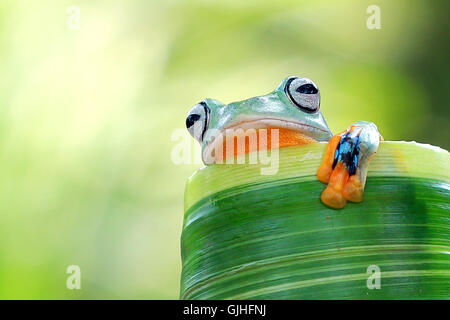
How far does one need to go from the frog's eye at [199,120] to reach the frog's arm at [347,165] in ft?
1.73

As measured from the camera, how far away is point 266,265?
4.91 ft

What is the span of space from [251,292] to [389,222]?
33 cm

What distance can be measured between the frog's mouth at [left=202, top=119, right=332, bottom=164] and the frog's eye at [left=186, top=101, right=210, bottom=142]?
0.71ft

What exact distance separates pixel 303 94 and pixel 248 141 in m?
0.33

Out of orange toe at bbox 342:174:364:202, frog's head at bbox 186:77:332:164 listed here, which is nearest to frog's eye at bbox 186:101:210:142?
frog's head at bbox 186:77:332:164

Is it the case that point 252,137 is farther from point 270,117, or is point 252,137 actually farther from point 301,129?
point 301,129

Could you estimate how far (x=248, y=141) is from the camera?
1.76 m

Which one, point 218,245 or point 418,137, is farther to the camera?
point 418,137

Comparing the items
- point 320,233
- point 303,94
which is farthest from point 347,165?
point 303,94

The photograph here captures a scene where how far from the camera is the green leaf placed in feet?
4.80

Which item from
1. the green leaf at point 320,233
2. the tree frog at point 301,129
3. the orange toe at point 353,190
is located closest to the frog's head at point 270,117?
the tree frog at point 301,129

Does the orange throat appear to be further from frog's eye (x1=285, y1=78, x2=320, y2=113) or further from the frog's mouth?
frog's eye (x1=285, y1=78, x2=320, y2=113)
